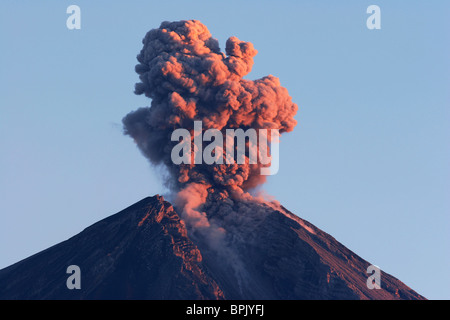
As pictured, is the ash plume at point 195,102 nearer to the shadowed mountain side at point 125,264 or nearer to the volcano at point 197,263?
the volcano at point 197,263

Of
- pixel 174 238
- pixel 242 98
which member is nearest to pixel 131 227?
pixel 174 238

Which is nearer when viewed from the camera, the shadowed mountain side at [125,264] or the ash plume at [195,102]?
the shadowed mountain side at [125,264]

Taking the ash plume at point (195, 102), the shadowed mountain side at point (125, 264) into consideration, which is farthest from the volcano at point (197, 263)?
the ash plume at point (195, 102)

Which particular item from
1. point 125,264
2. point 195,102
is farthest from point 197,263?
point 195,102

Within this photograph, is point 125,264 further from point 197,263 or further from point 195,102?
point 195,102

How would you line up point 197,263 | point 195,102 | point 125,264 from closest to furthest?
point 197,263 → point 125,264 → point 195,102
